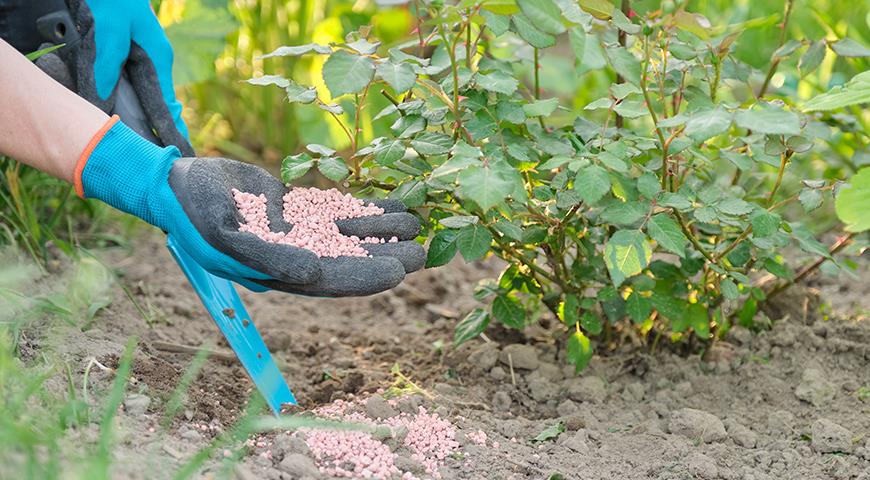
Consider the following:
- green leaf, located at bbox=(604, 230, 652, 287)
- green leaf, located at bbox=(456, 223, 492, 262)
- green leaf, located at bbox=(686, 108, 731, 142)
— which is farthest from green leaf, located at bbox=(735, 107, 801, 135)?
green leaf, located at bbox=(456, 223, 492, 262)

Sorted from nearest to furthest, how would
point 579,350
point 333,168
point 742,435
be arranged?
point 333,168
point 742,435
point 579,350

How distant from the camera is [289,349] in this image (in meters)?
1.94

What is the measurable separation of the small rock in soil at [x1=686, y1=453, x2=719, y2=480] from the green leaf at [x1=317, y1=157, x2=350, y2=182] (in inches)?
27.5

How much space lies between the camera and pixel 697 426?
160 centimetres

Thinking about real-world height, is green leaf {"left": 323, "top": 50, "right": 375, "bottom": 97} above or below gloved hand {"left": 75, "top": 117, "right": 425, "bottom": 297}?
above

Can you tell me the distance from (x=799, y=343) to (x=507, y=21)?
0.90m

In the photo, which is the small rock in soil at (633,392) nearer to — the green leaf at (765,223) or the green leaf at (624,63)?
the green leaf at (765,223)

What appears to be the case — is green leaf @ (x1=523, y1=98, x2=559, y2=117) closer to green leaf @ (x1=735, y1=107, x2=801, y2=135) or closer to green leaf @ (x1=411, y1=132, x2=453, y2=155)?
green leaf @ (x1=411, y1=132, x2=453, y2=155)

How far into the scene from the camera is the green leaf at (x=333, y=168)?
1460 millimetres

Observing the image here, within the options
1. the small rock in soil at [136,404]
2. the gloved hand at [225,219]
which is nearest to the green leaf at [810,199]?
the gloved hand at [225,219]

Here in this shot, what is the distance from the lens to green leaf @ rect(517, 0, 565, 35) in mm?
1292

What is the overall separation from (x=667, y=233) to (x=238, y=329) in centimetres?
74

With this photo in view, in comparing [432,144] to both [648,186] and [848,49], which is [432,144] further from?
[848,49]

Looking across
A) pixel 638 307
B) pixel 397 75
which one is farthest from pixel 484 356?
pixel 397 75
